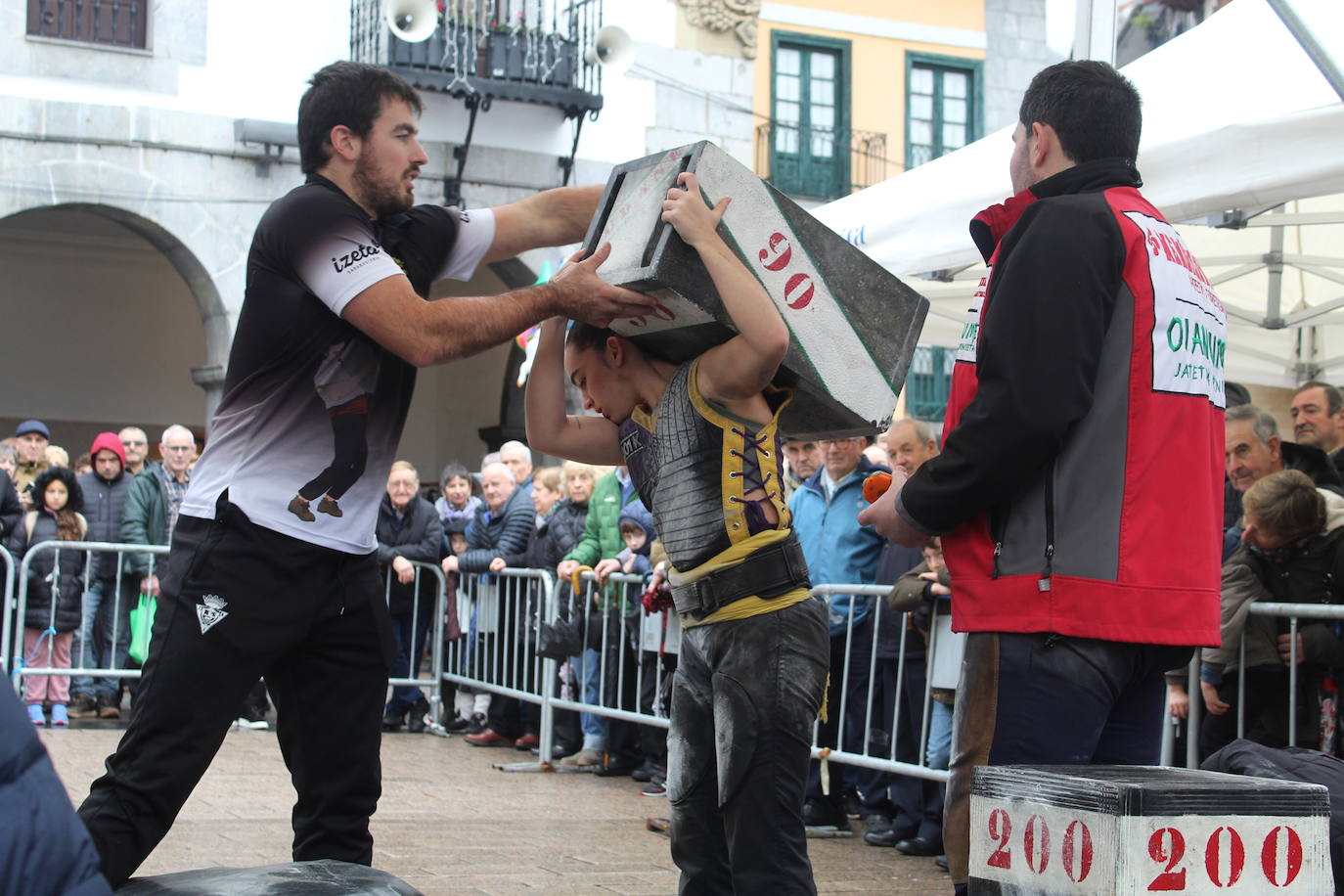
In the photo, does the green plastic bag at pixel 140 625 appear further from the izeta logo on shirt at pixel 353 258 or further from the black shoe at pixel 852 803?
the izeta logo on shirt at pixel 353 258

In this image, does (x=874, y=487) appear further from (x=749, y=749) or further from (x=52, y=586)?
(x=52, y=586)

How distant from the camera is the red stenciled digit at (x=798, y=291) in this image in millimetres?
3465

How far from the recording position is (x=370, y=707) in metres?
3.61

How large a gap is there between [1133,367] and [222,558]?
76.1 inches

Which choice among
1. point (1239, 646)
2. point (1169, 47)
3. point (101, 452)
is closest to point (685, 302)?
point (1239, 646)

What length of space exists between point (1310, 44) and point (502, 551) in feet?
21.1

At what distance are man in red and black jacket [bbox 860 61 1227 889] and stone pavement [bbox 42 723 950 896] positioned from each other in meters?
2.76

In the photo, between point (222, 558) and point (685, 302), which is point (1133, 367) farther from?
point (222, 558)

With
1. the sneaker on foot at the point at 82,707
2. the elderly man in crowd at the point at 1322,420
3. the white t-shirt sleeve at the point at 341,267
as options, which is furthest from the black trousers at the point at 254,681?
the sneaker on foot at the point at 82,707

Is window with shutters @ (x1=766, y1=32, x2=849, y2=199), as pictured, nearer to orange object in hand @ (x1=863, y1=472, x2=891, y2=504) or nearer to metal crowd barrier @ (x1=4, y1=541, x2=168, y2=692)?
metal crowd barrier @ (x1=4, y1=541, x2=168, y2=692)

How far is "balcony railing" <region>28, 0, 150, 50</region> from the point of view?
1480cm

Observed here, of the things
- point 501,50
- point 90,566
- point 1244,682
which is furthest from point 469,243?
point 501,50

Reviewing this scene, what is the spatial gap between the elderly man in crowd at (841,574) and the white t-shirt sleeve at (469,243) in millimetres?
3503

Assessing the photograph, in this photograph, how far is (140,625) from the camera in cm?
1091
